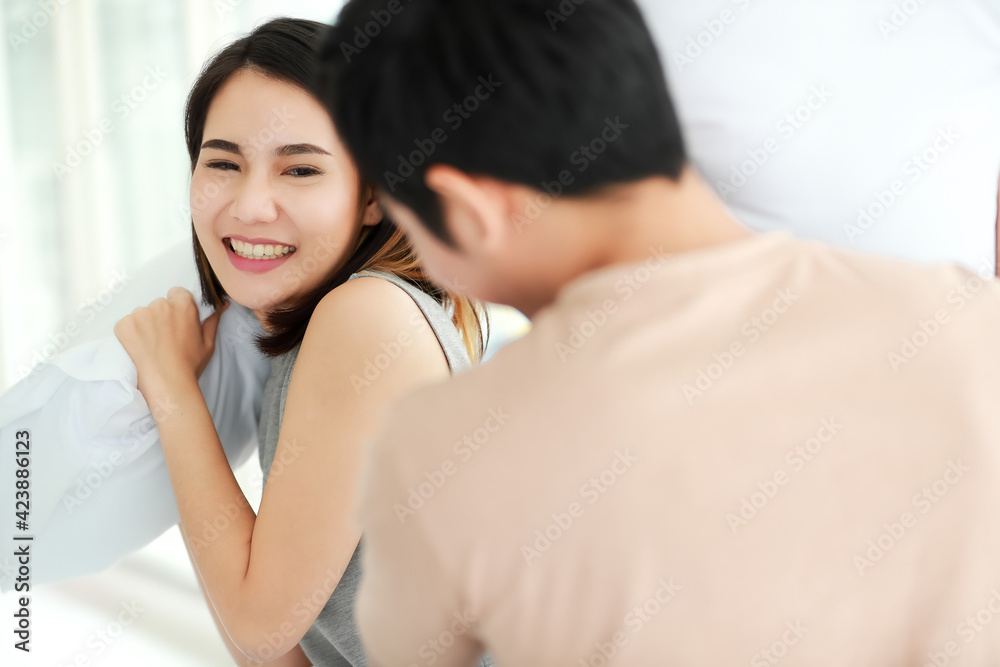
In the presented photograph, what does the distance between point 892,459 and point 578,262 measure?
0.73 ft

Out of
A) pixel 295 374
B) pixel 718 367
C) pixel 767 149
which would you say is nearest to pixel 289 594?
pixel 295 374

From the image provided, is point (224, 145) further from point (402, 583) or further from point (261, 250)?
point (402, 583)

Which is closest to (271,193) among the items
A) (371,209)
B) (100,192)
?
(371,209)

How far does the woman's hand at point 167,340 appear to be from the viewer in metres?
0.97

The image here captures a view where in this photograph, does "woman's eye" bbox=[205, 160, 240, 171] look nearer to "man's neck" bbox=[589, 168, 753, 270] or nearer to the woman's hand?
the woman's hand

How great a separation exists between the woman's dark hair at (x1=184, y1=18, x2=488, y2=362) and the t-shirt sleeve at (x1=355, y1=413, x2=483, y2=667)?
47cm

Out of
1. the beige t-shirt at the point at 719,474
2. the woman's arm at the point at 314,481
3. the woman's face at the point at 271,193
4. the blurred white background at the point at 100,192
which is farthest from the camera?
the blurred white background at the point at 100,192

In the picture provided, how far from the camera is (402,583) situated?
49 cm

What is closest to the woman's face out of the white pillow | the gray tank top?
the gray tank top

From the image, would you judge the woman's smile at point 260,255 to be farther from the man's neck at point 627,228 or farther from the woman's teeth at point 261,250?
the man's neck at point 627,228

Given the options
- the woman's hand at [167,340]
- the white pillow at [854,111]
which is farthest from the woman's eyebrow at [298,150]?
the white pillow at [854,111]

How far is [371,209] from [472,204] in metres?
0.54

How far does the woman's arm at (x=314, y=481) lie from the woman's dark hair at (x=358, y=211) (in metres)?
0.12

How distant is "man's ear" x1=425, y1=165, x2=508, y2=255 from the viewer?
0.48m
